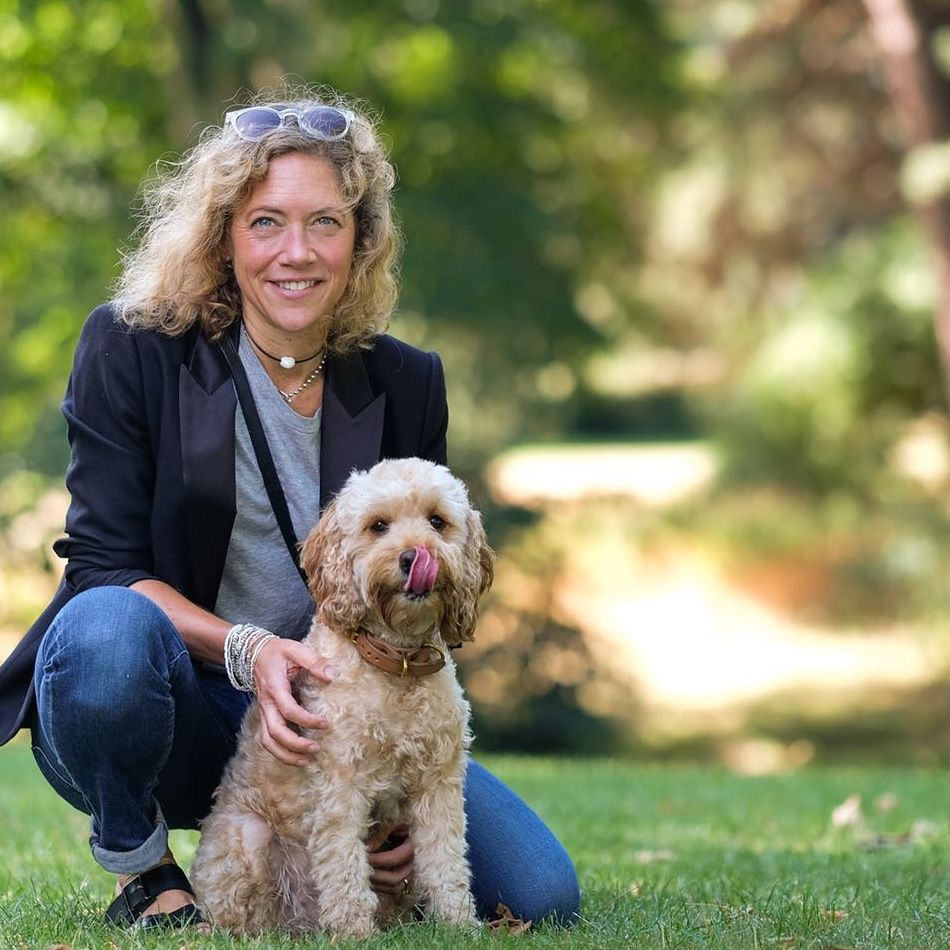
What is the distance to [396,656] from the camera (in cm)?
358

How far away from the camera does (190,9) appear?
1353 centimetres

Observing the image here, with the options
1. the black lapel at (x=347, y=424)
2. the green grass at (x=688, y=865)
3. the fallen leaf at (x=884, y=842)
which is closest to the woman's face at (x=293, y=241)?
the black lapel at (x=347, y=424)

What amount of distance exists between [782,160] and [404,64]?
6.15m

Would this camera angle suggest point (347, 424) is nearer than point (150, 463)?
No

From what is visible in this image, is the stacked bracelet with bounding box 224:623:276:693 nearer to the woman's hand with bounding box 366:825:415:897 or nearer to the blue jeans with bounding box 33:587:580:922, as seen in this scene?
the blue jeans with bounding box 33:587:580:922

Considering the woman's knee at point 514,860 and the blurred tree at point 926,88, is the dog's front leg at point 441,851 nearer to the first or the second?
the woman's knee at point 514,860

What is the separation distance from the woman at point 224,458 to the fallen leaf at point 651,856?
122 centimetres

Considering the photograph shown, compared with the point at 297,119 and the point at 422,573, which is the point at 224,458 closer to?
the point at 422,573

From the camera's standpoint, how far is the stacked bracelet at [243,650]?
366 centimetres

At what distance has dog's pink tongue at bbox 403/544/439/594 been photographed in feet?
11.3

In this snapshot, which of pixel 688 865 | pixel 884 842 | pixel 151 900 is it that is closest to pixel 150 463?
pixel 151 900

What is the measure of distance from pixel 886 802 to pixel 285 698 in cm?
455

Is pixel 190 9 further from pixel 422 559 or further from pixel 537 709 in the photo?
pixel 422 559

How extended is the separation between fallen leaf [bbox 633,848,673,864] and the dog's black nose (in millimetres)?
2257
